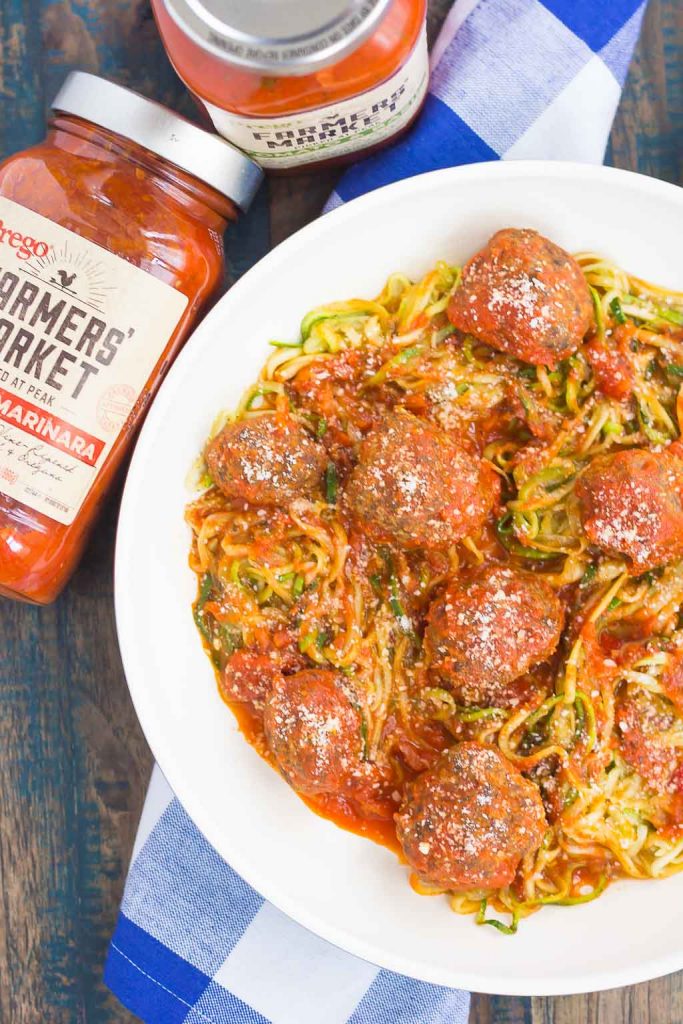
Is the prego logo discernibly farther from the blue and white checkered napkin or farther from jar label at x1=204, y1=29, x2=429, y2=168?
the blue and white checkered napkin

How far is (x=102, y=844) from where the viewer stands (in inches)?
157

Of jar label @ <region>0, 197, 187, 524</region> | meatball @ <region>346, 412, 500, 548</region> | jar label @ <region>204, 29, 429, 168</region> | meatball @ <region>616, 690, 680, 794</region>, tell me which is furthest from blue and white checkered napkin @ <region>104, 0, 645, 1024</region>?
jar label @ <region>204, 29, 429, 168</region>

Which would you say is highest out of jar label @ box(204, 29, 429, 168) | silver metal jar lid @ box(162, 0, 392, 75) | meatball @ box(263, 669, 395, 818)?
silver metal jar lid @ box(162, 0, 392, 75)

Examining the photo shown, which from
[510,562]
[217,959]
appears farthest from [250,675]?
[217,959]

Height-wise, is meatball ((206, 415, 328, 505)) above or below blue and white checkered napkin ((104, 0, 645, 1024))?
Result: above

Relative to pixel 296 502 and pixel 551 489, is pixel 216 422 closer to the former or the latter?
pixel 296 502

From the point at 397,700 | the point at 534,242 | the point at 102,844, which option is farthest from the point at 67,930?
the point at 534,242

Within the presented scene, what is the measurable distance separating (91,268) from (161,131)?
52 cm

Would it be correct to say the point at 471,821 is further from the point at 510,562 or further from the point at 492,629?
the point at 510,562

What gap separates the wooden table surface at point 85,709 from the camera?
375 centimetres

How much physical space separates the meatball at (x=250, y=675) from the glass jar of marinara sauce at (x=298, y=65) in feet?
5.74

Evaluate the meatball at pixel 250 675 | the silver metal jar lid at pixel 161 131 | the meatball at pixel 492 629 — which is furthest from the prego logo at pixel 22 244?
the meatball at pixel 492 629

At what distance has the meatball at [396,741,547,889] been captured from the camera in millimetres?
2979

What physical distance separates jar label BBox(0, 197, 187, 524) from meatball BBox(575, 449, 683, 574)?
61.5 inches
